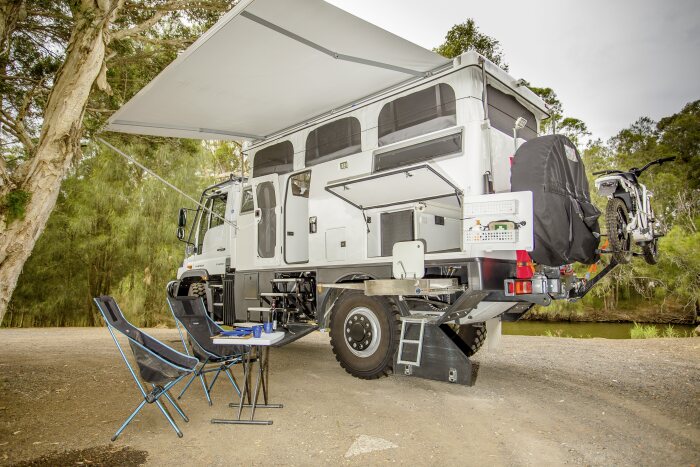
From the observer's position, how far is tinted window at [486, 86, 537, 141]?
469 centimetres

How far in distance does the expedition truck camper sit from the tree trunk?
2.41 ft

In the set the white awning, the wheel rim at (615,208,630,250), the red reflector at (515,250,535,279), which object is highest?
the white awning

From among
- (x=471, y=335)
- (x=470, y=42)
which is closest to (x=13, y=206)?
(x=471, y=335)

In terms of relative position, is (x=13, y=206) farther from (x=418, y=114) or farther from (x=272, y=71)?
(x=418, y=114)

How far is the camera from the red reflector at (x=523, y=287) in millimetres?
4238

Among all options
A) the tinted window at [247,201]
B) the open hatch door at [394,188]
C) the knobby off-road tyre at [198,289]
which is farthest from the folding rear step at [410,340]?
the knobby off-road tyre at [198,289]

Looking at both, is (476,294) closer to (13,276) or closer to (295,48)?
(295,48)

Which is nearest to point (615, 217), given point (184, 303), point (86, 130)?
point (184, 303)

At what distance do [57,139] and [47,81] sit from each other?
234cm

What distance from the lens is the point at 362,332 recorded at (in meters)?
5.01

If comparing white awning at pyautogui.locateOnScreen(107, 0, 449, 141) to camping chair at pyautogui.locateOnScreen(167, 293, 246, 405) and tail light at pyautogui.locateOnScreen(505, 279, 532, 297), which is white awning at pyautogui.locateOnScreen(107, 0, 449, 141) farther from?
camping chair at pyautogui.locateOnScreen(167, 293, 246, 405)

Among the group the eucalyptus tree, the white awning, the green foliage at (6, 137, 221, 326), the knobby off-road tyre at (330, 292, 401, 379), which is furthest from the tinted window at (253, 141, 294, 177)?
the green foliage at (6, 137, 221, 326)

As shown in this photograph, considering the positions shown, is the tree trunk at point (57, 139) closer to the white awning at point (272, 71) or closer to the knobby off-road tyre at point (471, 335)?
the white awning at point (272, 71)

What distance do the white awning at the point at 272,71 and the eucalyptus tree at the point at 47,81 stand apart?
A: 29.1 inches
